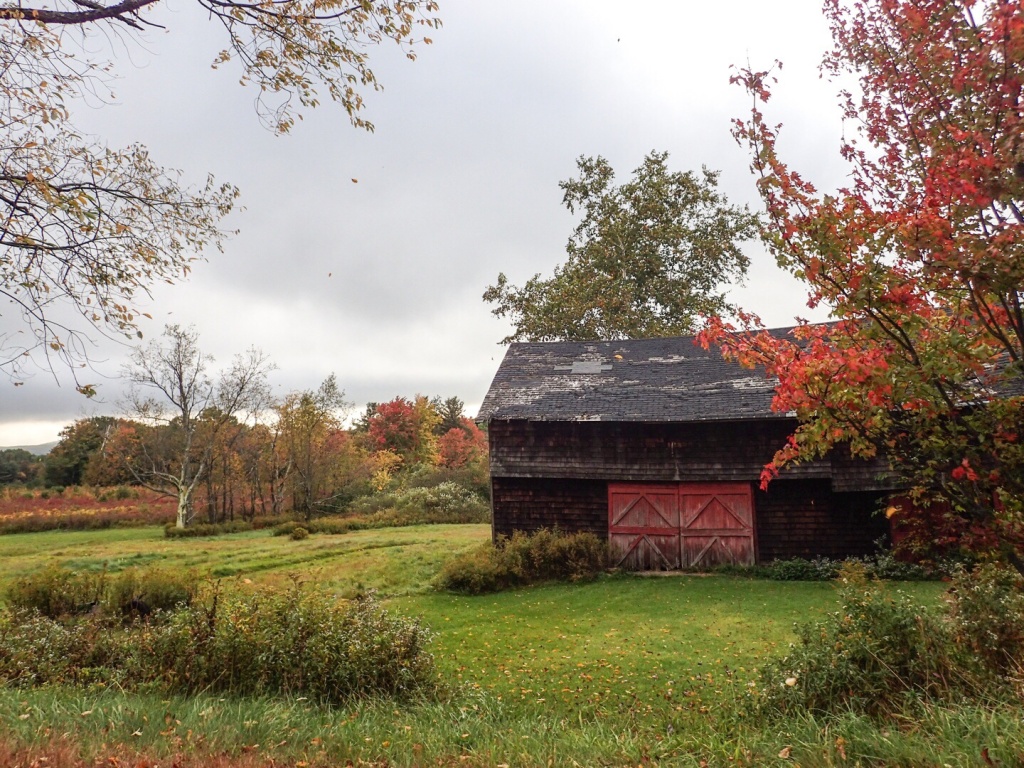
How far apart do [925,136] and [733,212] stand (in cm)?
2864

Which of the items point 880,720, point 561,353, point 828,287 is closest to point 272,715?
point 880,720

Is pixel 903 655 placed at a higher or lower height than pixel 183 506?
higher

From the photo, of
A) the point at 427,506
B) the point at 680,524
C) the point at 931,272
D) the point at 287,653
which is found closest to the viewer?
the point at 931,272

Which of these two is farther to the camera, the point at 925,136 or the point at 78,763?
the point at 925,136

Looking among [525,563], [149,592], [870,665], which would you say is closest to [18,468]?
[149,592]

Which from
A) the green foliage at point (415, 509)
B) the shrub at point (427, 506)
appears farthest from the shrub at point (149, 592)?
the shrub at point (427, 506)

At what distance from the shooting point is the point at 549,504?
18.1 metres

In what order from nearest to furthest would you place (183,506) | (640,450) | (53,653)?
(53,653) < (640,450) < (183,506)

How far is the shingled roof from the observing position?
16.5 m

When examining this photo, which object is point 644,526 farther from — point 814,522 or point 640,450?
point 814,522

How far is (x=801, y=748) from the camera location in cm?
422

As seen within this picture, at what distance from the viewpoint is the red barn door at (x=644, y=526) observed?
16.9 m

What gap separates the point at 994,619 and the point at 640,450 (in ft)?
38.8

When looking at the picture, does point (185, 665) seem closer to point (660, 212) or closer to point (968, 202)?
point (968, 202)
